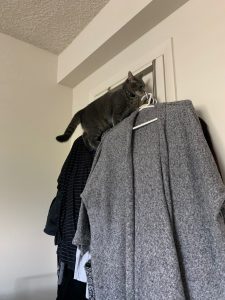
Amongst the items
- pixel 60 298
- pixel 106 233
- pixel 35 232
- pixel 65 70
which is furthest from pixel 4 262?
pixel 65 70

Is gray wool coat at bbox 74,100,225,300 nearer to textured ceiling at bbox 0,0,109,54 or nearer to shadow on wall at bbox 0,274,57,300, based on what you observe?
shadow on wall at bbox 0,274,57,300

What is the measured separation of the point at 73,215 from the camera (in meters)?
1.16

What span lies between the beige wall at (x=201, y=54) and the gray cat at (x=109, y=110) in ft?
0.60

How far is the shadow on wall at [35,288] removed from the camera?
1380 millimetres

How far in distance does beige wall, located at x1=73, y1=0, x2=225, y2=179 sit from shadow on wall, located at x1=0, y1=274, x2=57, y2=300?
3.85 ft

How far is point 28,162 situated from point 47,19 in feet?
2.73

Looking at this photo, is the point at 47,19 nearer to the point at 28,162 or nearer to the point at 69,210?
the point at 28,162

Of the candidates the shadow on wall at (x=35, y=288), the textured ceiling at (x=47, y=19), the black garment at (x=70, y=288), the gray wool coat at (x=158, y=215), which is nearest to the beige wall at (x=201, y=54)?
the gray wool coat at (x=158, y=215)

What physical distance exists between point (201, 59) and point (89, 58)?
2.38 ft

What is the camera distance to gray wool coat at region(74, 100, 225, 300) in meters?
0.67

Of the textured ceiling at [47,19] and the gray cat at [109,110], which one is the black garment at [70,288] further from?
the textured ceiling at [47,19]

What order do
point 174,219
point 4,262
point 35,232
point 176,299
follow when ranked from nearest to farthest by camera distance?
point 176,299 → point 174,219 → point 4,262 → point 35,232

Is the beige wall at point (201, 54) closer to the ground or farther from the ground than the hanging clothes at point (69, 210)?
farther from the ground

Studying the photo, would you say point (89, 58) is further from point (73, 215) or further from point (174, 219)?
point (174, 219)
